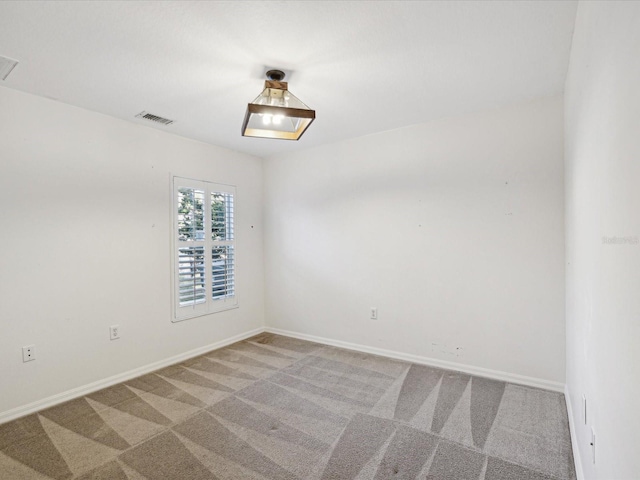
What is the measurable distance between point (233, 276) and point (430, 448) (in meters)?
2.92

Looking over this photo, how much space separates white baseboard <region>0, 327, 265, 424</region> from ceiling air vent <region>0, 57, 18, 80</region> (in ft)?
7.95

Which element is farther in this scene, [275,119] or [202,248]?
[202,248]

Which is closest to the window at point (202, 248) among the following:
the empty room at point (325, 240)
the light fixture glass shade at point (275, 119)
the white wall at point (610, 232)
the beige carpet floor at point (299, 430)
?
the empty room at point (325, 240)

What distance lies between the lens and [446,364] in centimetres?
321

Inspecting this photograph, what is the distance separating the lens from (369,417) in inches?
93.4

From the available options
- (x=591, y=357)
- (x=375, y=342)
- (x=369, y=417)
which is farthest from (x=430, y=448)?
(x=375, y=342)

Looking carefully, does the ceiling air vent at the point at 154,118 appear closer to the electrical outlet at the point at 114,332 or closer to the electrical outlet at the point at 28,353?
the electrical outlet at the point at 114,332

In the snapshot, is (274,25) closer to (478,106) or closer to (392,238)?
(478,106)

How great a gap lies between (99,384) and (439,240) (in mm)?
3446

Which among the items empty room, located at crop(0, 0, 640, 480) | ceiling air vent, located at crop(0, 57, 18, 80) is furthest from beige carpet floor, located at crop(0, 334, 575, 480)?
ceiling air vent, located at crop(0, 57, 18, 80)

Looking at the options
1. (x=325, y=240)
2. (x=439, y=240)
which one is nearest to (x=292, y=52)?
(x=439, y=240)

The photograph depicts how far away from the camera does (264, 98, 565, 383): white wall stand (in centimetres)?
278

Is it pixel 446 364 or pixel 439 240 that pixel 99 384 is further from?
pixel 439 240

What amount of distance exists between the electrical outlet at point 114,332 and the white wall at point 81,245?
0.15 ft
